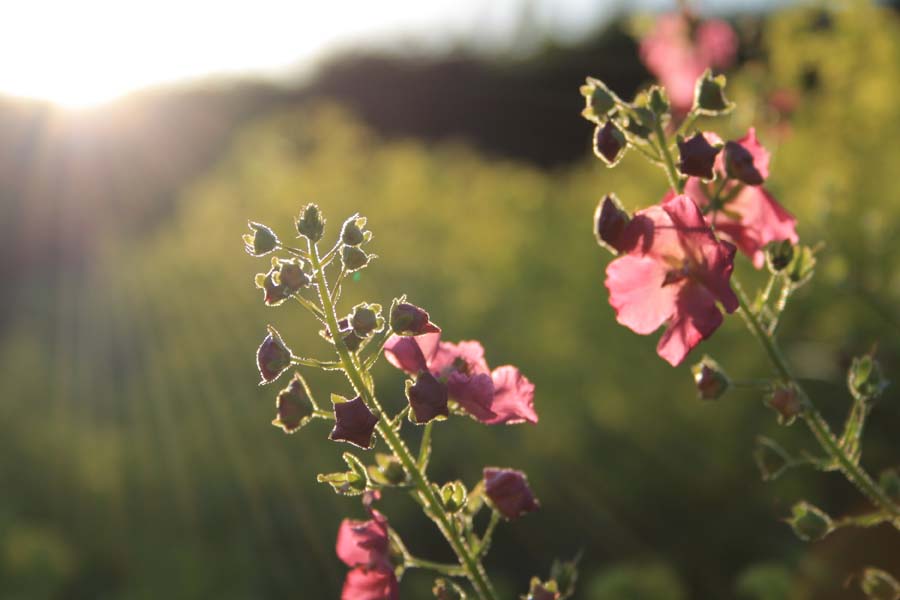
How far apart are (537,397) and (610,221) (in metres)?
3.35

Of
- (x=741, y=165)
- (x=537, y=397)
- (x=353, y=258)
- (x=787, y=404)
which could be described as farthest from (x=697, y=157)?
(x=537, y=397)

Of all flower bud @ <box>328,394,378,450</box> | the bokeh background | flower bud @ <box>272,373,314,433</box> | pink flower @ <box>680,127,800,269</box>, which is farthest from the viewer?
the bokeh background

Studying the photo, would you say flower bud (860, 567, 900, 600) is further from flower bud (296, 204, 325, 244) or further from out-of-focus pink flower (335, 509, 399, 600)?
flower bud (296, 204, 325, 244)

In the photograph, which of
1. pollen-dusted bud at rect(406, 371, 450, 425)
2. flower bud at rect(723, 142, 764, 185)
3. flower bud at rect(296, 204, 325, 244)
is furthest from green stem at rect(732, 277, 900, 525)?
flower bud at rect(296, 204, 325, 244)

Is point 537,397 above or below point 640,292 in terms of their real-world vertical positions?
below

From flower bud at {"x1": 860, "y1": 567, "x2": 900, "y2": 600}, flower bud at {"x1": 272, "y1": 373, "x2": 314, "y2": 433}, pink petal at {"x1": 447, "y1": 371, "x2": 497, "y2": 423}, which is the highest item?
flower bud at {"x1": 272, "y1": 373, "x2": 314, "y2": 433}

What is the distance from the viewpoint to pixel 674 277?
3.65ft

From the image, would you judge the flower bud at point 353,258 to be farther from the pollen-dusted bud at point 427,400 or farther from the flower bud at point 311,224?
the pollen-dusted bud at point 427,400

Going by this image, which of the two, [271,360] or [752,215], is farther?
[752,215]

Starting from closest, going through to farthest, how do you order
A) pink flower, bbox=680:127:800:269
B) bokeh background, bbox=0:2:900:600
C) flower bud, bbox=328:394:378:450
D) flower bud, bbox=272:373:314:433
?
flower bud, bbox=328:394:378:450
flower bud, bbox=272:373:314:433
pink flower, bbox=680:127:800:269
bokeh background, bbox=0:2:900:600

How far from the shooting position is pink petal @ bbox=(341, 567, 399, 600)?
3.58 feet

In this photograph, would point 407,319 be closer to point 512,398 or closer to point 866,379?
point 512,398

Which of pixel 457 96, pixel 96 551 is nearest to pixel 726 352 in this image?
pixel 96 551

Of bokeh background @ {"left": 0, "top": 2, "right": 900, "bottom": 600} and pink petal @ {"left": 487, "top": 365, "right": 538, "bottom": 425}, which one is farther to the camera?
bokeh background @ {"left": 0, "top": 2, "right": 900, "bottom": 600}
